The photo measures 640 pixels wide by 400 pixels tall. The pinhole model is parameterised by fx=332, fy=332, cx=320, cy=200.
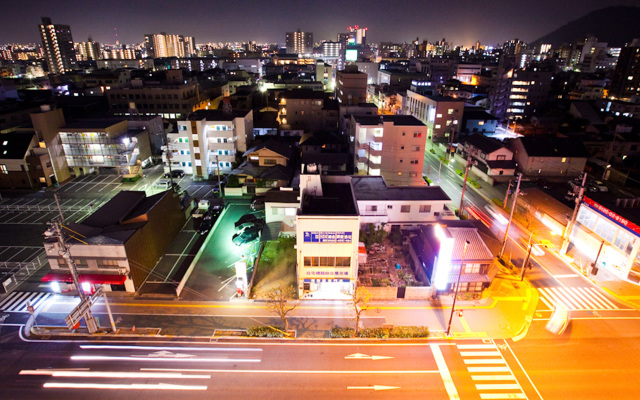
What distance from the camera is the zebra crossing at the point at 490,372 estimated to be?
17.8 m

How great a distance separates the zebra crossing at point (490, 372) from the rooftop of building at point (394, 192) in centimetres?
1552

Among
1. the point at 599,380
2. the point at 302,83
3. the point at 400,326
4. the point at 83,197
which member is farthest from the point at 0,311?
the point at 302,83

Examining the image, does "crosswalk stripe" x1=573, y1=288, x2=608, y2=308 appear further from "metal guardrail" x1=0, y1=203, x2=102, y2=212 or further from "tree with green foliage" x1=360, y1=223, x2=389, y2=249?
"metal guardrail" x1=0, y1=203, x2=102, y2=212

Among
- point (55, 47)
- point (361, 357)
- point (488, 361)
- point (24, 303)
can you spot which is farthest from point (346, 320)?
point (55, 47)

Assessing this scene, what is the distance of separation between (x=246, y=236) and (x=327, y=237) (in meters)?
11.0

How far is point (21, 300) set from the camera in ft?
82.1

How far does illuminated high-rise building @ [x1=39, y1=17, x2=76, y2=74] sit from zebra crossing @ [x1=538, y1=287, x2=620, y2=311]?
703ft

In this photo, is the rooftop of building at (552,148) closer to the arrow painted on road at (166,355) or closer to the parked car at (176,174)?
the arrow painted on road at (166,355)

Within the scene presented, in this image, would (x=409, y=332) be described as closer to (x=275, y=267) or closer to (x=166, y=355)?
(x=275, y=267)

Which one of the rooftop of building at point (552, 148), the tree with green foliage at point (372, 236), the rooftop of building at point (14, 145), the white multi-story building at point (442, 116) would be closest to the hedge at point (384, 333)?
the tree with green foliage at point (372, 236)

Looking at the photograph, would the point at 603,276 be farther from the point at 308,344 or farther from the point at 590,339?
the point at 308,344

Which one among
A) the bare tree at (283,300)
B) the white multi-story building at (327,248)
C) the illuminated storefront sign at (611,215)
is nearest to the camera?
the bare tree at (283,300)

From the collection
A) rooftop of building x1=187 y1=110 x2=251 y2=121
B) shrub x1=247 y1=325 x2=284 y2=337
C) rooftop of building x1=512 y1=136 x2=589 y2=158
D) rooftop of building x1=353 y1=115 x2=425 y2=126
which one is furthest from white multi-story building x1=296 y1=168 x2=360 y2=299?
rooftop of building x1=512 y1=136 x2=589 y2=158

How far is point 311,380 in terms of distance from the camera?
18.5 metres
